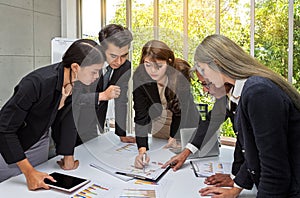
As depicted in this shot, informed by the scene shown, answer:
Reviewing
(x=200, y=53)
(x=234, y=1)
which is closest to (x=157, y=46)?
(x=200, y=53)

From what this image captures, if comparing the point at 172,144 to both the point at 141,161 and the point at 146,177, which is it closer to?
the point at 141,161

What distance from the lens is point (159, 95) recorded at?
5.34ft

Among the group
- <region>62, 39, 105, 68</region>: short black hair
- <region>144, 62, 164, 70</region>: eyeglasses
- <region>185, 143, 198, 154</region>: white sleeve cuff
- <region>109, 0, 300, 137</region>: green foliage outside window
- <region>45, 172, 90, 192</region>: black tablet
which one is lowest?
<region>45, 172, 90, 192</region>: black tablet

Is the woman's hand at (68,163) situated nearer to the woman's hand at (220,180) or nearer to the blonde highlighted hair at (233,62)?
the woman's hand at (220,180)

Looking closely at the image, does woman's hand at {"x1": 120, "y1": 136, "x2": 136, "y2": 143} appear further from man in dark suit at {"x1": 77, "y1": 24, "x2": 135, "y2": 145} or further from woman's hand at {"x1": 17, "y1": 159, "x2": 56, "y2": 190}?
woman's hand at {"x1": 17, "y1": 159, "x2": 56, "y2": 190}

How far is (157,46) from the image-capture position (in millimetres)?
1449

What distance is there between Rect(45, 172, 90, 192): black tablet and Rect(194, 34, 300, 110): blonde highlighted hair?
0.71 metres

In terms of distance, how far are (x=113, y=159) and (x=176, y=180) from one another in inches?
16.1

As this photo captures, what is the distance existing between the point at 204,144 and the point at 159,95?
370mm

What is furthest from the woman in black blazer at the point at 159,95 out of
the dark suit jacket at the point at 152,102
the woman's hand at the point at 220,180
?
the woman's hand at the point at 220,180

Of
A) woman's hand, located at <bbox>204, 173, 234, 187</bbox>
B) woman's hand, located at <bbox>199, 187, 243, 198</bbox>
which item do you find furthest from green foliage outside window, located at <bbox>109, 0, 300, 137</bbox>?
woman's hand, located at <bbox>199, 187, 243, 198</bbox>

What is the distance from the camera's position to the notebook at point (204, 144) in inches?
60.8

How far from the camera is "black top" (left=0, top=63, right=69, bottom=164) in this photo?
1.14 m

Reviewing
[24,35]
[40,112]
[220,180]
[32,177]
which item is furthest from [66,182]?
[24,35]
